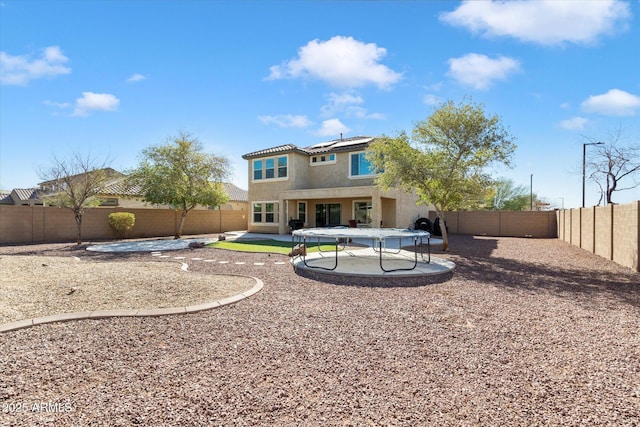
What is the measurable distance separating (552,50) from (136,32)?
15.0 m

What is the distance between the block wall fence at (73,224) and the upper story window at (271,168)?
18.2 feet

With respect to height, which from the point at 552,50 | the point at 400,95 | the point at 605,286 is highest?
the point at 552,50

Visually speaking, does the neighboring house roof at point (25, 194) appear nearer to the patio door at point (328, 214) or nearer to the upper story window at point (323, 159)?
the upper story window at point (323, 159)

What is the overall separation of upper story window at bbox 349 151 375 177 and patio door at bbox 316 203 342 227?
2698 millimetres

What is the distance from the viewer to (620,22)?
10531 millimetres

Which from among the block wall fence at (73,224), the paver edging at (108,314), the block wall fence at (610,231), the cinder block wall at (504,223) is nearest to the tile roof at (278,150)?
the block wall fence at (73,224)

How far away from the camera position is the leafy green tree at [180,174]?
18.9 m

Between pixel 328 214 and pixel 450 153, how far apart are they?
10.5 metres

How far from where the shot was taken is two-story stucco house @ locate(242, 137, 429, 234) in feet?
66.4

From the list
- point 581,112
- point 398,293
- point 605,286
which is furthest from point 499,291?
point 581,112

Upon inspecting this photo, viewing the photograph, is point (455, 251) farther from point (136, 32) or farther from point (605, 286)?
point (136, 32)

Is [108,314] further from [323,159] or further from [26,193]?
[26,193]

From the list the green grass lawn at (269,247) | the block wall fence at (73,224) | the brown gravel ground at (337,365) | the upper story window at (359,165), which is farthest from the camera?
the upper story window at (359,165)

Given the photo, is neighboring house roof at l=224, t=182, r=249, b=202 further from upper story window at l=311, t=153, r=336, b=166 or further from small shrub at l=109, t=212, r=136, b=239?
upper story window at l=311, t=153, r=336, b=166
